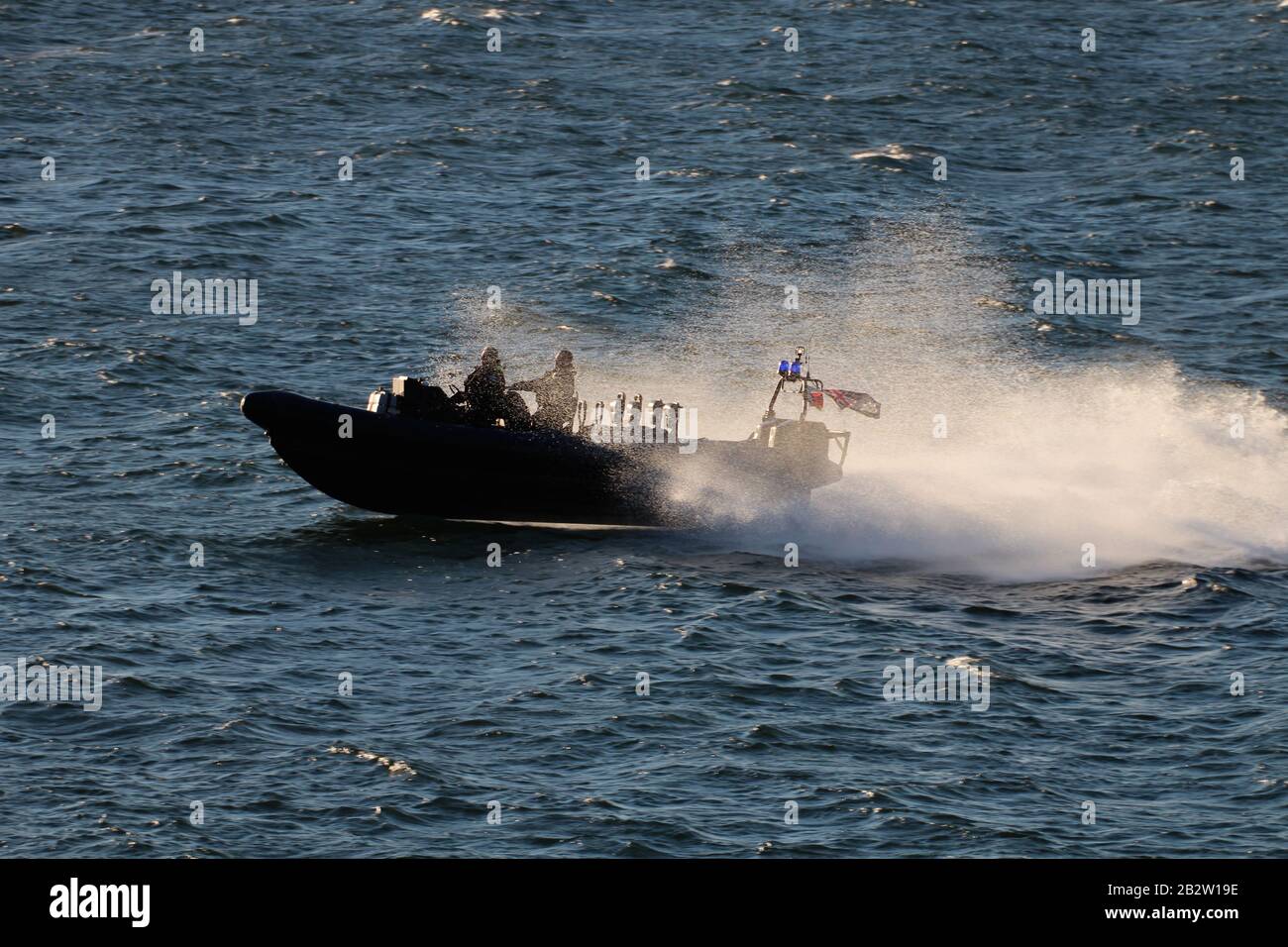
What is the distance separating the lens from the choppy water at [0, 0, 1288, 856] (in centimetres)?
1933

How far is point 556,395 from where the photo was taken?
27.6m

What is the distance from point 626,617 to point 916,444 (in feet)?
30.7

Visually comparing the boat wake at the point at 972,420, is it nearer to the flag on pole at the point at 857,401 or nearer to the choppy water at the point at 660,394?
the choppy water at the point at 660,394

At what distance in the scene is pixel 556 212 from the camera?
46.8 m

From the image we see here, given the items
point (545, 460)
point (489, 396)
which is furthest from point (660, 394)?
point (545, 460)

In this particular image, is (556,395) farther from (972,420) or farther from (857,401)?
(972,420)

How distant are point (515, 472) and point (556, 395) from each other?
1.46m

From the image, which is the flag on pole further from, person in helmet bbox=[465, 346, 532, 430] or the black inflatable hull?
person in helmet bbox=[465, 346, 532, 430]

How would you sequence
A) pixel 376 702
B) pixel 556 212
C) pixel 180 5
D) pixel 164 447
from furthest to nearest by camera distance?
pixel 180 5
pixel 556 212
pixel 164 447
pixel 376 702

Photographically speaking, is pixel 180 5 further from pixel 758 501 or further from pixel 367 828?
pixel 367 828

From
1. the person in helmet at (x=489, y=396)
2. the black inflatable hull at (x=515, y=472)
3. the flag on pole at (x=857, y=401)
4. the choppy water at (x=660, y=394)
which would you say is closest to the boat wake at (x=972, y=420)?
the choppy water at (x=660, y=394)

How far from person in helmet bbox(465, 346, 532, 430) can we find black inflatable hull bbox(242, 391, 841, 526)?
0.57 metres

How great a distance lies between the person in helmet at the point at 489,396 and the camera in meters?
27.2
